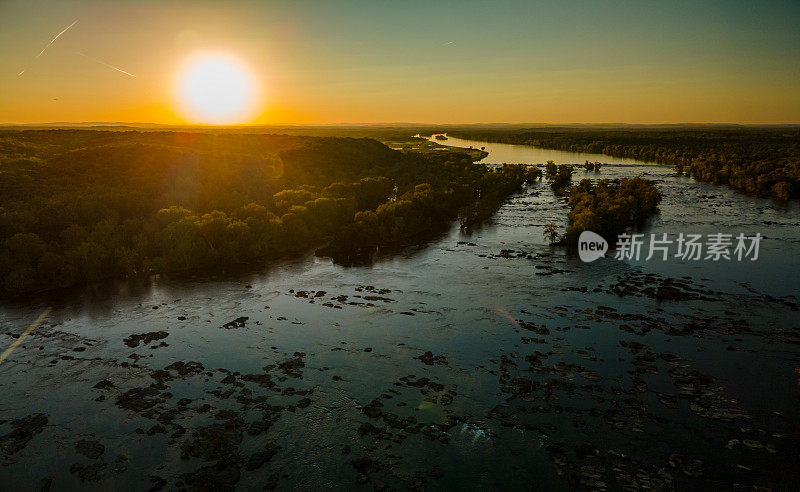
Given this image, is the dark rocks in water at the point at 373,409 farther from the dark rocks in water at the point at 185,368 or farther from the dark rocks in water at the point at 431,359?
the dark rocks in water at the point at 185,368

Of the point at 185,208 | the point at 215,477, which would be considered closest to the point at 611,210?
the point at 215,477

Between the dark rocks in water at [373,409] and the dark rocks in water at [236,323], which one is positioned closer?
the dark rocks in water at [373,409]

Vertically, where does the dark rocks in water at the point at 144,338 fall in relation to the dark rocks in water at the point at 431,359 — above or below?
below

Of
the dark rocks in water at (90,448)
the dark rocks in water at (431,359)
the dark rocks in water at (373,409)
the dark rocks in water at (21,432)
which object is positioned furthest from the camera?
the dark rocks in water at (431,359)

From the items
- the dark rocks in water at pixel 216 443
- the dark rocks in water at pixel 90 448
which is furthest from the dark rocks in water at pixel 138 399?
the dark rocks in water at pixel 216 443
